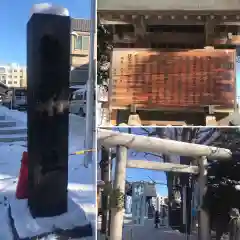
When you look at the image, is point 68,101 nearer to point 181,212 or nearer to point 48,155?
point 48,155

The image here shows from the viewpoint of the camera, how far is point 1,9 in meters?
2.31

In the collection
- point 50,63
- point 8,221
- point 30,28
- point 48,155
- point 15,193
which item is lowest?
point 8,221

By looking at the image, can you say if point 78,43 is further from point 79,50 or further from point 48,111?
point 48,111

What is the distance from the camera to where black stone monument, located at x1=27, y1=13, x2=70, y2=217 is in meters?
2.30

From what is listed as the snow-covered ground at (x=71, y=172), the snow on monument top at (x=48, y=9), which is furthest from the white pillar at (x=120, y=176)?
the snow on monument top at (x=48, y=9)

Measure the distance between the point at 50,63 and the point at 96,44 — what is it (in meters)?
0.27

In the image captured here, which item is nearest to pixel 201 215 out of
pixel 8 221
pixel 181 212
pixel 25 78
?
pixel 181 212

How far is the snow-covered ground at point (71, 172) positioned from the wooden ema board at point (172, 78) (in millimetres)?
276

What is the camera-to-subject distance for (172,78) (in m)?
2.37

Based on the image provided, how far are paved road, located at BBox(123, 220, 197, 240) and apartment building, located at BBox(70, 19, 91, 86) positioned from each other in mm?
841

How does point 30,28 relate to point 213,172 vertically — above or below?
above

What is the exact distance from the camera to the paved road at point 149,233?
236 centimetres

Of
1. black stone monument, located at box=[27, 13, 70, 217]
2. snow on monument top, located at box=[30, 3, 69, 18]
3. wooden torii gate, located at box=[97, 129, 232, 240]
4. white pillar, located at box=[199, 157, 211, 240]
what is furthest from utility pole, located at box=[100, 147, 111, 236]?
snow on monument top, located at box=[30, 3, 69, 18]

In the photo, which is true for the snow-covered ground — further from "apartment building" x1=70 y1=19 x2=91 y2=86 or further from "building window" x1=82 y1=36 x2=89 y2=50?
"building window" x1=82 y1=36 x2=89 y2=50
